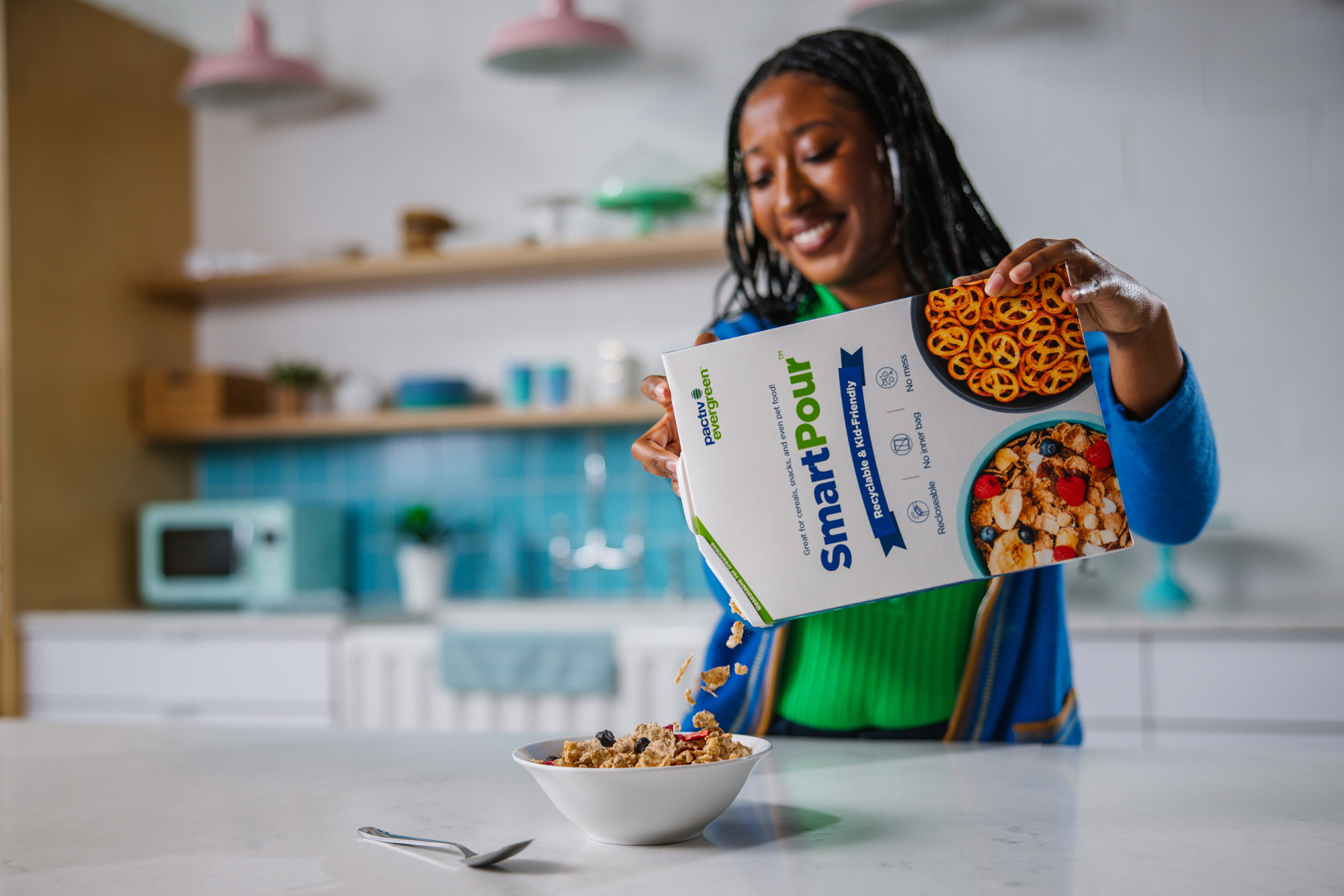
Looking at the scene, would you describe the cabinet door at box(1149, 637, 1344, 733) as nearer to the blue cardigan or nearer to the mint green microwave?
the blue cardigan

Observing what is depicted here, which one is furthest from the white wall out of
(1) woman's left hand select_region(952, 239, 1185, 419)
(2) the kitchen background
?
(1) woman's left hand select_region(952, 239, 1185, 419)

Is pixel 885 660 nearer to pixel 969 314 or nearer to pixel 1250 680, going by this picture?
pixel 969 314

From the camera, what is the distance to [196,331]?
361cm

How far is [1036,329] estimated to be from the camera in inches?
32.3

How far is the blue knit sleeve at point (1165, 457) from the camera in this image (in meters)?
1.01

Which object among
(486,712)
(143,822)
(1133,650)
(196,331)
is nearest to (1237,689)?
(1133,650)

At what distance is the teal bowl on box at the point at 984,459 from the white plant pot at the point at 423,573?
2397mm

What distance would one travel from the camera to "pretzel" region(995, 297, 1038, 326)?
2.70 feet

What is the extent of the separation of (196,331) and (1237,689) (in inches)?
119

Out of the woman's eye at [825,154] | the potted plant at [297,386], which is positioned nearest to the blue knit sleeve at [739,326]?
the woman's eye at [825,154]

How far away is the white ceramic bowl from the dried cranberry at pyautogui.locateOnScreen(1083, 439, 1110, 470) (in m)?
0.30

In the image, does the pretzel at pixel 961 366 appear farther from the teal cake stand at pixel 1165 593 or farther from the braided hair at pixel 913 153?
the teal cake stand at pixel 1165 593

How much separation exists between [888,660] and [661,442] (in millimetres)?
382

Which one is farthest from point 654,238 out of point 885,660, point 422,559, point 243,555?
point 885,660
